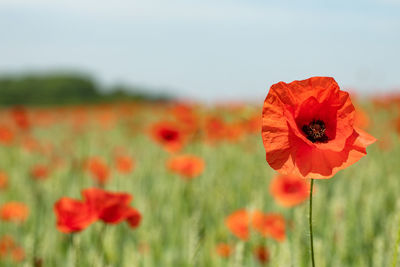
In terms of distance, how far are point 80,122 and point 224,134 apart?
288 centimetres

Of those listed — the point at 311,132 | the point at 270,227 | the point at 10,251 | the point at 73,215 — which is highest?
the point at 311,132

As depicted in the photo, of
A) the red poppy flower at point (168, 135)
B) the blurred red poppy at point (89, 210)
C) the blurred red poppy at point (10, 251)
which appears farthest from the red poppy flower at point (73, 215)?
the red poppy flower at point (168, 135)

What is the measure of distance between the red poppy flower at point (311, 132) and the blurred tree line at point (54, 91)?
41.4ft

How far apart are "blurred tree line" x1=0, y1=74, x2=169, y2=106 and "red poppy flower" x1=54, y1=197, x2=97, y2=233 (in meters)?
12.4

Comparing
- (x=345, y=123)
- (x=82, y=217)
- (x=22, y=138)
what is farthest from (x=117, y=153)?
(x=345, y=123)

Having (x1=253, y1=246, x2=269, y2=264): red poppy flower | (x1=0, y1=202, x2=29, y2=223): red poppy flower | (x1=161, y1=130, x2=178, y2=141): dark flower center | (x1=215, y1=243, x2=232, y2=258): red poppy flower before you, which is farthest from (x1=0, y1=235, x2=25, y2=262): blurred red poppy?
(x1=161, y1=130, x2=178, y2=141): dark flower center

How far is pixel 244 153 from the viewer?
2742 mm

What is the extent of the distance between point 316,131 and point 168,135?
146cm

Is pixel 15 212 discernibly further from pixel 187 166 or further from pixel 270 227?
pixel 270 227

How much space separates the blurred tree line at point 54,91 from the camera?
44.3 ft

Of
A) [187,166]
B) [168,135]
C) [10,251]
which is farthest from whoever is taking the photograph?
[168,135]

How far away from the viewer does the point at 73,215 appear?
2.42 feet

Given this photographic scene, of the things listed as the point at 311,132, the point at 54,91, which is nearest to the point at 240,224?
the point at 311,132

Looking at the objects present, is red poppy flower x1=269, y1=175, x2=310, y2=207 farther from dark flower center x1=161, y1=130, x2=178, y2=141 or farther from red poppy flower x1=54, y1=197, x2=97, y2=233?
red poppy flower x1=54, y1=197, x2=97, y2=233
